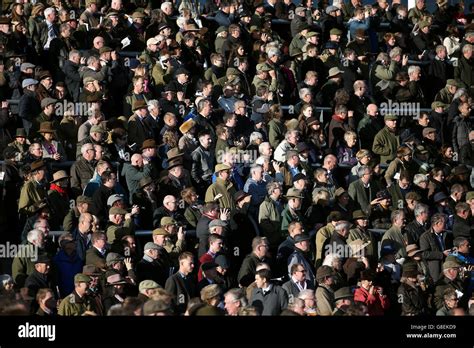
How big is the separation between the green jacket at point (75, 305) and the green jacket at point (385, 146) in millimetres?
7000

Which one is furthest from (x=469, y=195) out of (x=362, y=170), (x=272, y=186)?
(x=272, y=186)

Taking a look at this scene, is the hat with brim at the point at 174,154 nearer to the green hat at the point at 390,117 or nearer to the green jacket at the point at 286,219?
the green jacket at the point at 286,219

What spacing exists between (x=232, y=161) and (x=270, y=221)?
1366 millimetres

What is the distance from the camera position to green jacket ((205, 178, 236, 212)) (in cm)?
2203

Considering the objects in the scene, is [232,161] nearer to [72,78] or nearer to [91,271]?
[72,78]

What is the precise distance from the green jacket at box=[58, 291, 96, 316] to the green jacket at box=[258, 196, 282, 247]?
3.58m

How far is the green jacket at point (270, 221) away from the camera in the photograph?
21.9m

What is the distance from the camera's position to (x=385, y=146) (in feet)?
80.9

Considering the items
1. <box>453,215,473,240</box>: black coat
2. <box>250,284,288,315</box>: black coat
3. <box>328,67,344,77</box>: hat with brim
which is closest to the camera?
<box>250,284,288,315</box>: black coat

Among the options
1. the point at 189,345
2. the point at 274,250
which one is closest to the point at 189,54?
the point at 274,250

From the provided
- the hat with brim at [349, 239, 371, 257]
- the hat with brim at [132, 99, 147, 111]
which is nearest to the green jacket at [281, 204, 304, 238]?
the hat with brim at [349, 239, 371, 257]

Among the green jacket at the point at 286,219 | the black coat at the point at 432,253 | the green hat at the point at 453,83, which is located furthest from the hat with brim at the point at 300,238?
the green hat at the point at 453,83

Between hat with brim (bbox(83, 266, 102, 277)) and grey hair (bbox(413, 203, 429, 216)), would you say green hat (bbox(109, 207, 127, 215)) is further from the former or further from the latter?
grey hair (bbox(413, 203, 429, 216))

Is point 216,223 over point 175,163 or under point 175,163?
under
